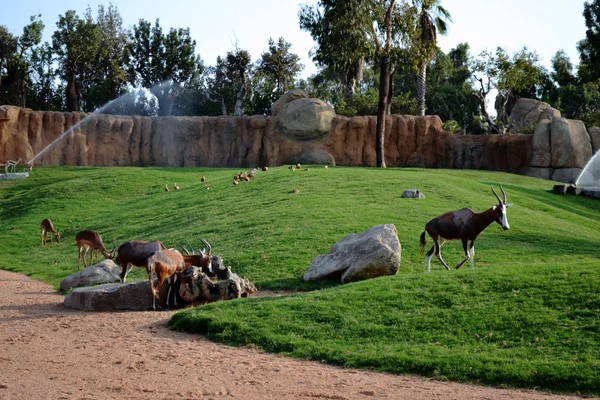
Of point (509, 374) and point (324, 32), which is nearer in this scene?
point (509, 374)

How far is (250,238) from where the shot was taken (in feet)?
73.4

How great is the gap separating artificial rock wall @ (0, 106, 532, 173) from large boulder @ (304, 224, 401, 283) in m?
33.0

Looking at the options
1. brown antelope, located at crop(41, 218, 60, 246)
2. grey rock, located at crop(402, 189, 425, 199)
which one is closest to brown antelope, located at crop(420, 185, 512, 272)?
grey rock, located at crop(402, 189, 425, 199)

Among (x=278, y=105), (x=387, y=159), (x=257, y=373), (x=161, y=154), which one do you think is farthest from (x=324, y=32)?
(x=257, y=373)

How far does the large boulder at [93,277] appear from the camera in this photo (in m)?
18.1

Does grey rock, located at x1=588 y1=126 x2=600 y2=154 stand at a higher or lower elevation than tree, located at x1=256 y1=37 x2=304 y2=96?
lower

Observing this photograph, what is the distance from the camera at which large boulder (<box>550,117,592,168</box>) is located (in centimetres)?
4884

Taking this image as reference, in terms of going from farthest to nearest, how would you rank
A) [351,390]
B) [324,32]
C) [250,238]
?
[324,32]
[250,238]
[351,390]

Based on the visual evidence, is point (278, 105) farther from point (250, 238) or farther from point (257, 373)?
point (257, 373)

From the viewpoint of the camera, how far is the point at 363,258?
55.6ft

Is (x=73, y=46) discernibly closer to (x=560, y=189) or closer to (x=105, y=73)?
(x=105, y=73)

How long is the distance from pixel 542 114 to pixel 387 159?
63.8ft

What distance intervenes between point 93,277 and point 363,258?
676cm

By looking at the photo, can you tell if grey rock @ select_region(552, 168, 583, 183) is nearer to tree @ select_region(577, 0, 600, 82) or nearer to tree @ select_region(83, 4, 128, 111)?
tree @ select_region(577, 0, 600, 82)
